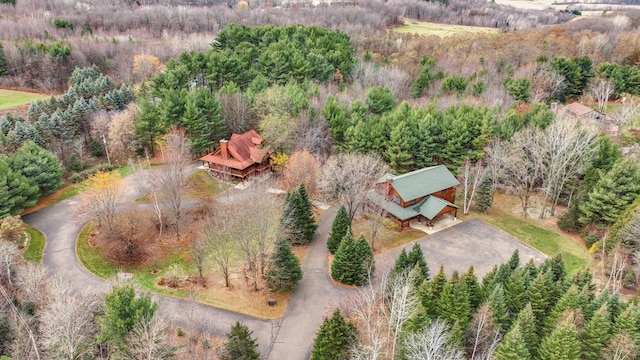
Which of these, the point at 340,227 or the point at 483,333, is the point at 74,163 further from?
the point at 483,333

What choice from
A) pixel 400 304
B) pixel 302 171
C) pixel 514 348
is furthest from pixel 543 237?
pixel 400 304

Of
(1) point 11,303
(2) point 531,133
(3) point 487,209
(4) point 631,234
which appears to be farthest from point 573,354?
(1) point 11,303

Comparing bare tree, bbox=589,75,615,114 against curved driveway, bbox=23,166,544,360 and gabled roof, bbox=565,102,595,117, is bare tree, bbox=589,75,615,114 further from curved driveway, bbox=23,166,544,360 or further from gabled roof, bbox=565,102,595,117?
curved driveway, bbox=23,166,544,360

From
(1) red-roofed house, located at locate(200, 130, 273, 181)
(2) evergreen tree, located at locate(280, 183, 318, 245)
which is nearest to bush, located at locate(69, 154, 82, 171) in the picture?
(1) red-roofed house, located at locate(200, 130, 273, 181)

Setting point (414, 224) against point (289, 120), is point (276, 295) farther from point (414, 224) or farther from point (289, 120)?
point (289, 120)

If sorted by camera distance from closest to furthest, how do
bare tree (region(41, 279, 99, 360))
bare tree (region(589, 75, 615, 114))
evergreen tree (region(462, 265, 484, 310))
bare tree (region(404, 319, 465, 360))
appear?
bare tree (region(404, 319, 465, 360))
bare tree (region(41, 279, 99, 360))
evergreen tree (region(462, 265, 484, 310))
bare tree (region(589, 75, 615, 114))

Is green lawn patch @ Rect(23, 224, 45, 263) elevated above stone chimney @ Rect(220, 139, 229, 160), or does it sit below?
below
